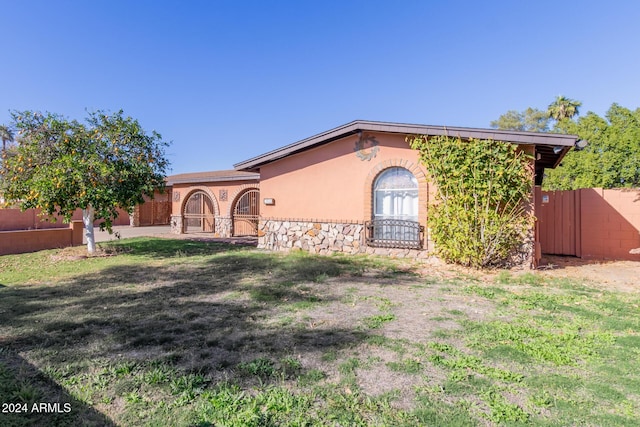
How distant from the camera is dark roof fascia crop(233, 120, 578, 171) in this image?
25.7 ft

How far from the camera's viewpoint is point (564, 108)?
104ft

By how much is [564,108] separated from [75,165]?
3951 centimetres

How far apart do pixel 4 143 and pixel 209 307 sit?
43.0 m

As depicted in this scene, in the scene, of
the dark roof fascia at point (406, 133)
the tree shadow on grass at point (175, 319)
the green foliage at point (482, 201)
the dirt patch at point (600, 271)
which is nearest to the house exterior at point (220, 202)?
the dark roof fascia at point (406, 133)

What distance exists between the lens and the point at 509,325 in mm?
4441

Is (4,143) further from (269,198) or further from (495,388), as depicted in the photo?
(495,388)

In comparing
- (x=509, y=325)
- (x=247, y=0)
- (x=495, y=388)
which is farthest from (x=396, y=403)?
(x=247, y=0)

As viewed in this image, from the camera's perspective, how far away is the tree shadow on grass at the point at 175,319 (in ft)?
11.6

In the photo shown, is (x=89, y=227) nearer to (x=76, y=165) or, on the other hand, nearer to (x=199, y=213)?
(x=76, y=165)

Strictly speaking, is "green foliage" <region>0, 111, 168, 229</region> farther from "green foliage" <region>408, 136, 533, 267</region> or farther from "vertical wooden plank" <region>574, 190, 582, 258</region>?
"vertical wooden plank" <region>574, 190, 582, 258</region>

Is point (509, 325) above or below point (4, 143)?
A: below

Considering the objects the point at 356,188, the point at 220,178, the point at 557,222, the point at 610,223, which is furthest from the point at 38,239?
the point at 610,223

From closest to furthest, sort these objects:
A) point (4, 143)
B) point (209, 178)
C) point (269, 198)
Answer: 1. point (269, 198)
2. point (209, 178)
3. point (4, 143)

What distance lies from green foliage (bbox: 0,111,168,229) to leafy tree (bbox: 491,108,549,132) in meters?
35.3
